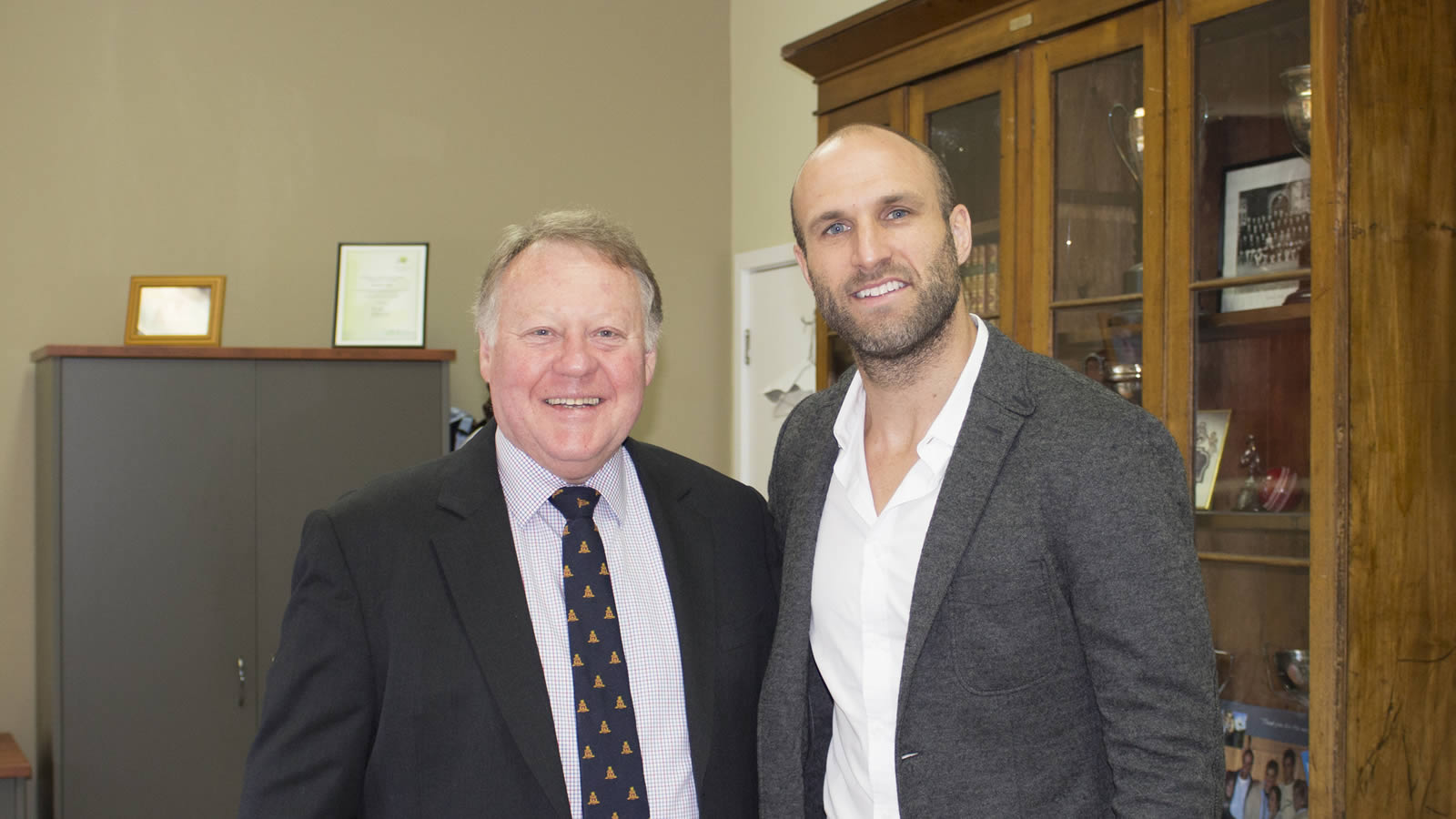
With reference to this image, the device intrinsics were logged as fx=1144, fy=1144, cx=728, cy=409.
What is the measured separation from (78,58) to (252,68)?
0.55 metres

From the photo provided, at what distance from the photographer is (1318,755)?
1.89 metres

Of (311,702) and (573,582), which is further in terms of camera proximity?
(573,582)

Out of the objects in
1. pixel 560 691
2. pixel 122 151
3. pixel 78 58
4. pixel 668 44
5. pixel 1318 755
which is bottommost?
pixel 1318 755

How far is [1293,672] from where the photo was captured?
2.05 metres

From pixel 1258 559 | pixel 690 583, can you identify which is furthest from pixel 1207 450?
pixel 690 583

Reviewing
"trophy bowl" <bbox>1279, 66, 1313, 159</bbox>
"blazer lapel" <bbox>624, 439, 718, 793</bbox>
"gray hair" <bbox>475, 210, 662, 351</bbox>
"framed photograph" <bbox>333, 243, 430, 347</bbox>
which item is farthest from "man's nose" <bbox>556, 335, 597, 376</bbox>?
"framed photograph" <bbox>333, 243, 430, 347</bbox>

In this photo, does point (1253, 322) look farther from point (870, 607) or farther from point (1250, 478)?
point (870, 607)

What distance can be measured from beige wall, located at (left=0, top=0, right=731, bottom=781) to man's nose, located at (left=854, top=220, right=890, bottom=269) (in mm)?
3150

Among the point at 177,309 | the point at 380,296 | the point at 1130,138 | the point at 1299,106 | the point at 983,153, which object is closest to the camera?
the point at 1299,106

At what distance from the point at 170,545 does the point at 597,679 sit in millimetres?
2614

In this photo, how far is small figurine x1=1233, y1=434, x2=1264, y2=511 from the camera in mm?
2135

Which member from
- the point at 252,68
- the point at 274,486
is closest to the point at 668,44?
the point at 252,68

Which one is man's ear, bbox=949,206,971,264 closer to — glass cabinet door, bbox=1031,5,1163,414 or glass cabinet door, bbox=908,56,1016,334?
glass cabinet door, bbox=1031,5,1163,414

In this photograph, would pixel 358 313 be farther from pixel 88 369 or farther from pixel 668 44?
pixel 668 44
